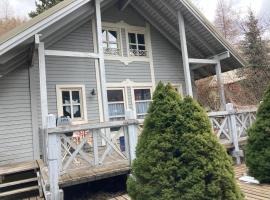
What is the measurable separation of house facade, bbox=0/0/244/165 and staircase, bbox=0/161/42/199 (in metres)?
1.08

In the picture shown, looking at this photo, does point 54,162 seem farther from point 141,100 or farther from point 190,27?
point 190,27

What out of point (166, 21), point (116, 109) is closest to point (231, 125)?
point (116, 109)

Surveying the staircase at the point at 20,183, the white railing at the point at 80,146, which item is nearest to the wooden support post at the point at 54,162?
the white railing at the point at 80,146

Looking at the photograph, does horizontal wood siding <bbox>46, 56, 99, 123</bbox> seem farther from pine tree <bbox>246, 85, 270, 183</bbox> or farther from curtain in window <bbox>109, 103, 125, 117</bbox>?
pine tree <bbox>246, 85, 270, 183</bbox>

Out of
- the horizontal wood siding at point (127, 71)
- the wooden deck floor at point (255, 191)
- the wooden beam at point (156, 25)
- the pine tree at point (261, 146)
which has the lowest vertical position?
the wooden deck floor at point (255, 191)

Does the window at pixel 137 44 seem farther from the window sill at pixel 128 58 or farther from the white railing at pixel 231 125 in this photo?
the white railing at pixel 231 125

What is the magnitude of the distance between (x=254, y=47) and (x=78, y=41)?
38.3 feet

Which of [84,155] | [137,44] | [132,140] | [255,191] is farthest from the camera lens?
[137,44]

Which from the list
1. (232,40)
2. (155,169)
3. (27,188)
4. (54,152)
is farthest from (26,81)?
(232,40)

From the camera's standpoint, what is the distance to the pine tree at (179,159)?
124 inches

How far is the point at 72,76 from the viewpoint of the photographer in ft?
27.9

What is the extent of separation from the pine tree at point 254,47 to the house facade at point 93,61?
6501 millimetres

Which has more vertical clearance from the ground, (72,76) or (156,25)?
(156,25)

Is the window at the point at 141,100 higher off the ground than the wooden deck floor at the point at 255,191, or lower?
higher
